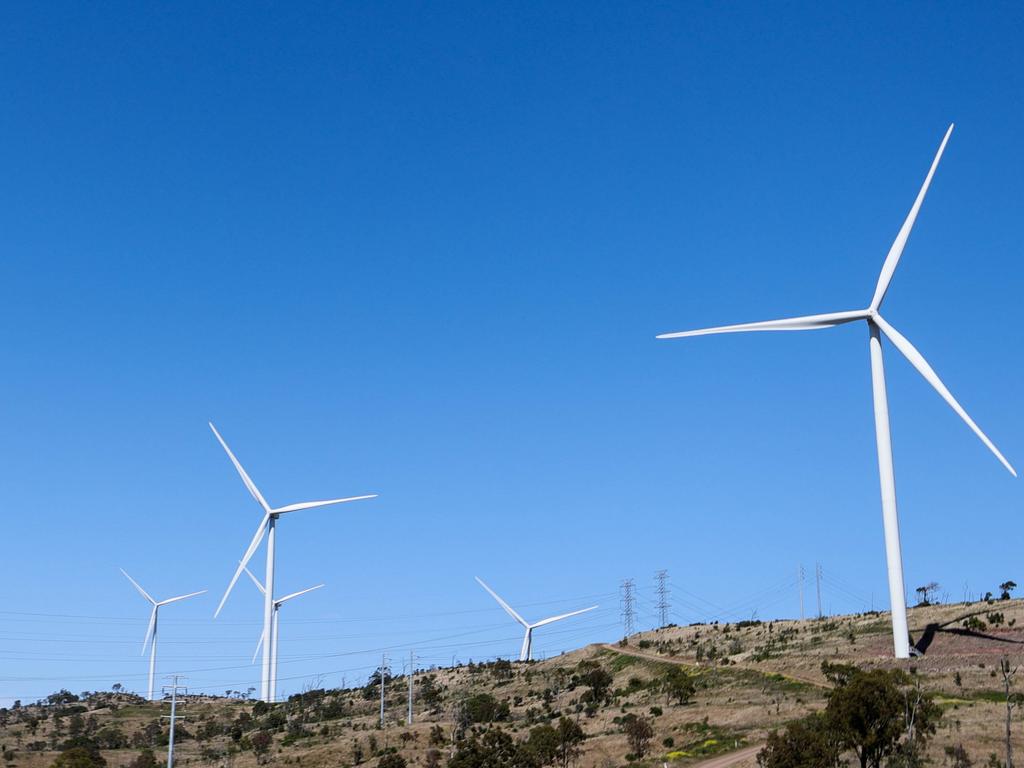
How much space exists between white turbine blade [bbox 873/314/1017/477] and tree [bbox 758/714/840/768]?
21.4 metres

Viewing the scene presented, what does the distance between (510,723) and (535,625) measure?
74.0 metres

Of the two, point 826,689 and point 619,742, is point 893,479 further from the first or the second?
point 619,742

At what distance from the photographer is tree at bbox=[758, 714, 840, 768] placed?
2670 inches

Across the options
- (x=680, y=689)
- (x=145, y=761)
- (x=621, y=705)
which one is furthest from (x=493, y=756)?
(x=145, y=761)

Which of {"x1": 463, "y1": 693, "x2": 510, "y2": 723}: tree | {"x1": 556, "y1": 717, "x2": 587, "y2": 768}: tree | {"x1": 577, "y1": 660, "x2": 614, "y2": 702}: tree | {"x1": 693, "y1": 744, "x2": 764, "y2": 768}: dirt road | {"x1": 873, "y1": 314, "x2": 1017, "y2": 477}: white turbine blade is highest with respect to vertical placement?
{"x1": 873, "y1": 314, "x2": 1017, "y2": 477}: white turbine blade

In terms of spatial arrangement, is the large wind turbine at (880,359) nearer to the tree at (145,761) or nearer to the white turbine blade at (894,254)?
the white turbine blade at (894,254)

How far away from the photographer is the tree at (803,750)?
6781cm

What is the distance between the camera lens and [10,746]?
472 feet

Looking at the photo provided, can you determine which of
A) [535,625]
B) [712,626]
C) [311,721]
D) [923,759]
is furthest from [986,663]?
[535,625]

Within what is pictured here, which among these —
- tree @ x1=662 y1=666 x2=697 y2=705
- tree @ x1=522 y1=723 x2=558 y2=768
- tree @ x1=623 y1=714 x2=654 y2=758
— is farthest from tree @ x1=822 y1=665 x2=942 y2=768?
tree @ x1=662 y1=666 x2=697 y2=705

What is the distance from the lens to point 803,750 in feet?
225

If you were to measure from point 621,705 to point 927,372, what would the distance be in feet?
153

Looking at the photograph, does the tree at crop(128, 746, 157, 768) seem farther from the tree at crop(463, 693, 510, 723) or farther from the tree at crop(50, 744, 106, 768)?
the tree at crop(463, 693, 510, 723)

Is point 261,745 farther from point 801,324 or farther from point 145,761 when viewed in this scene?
point 801,324
